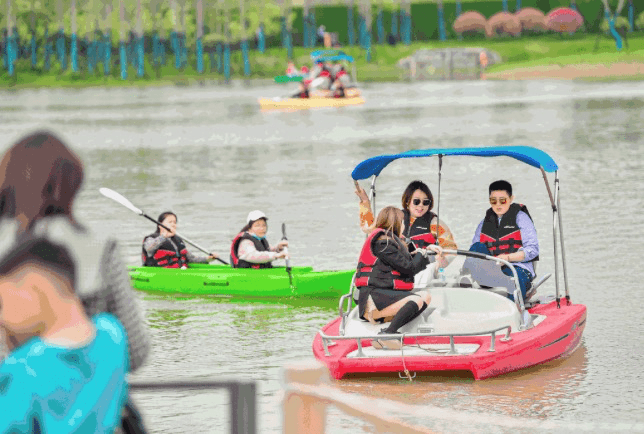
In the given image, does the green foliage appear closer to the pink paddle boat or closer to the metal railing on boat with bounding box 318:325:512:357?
the pink paddle boat

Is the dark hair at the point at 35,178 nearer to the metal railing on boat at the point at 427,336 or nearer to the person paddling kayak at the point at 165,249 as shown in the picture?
the metal railing on boat at the point at 427,336

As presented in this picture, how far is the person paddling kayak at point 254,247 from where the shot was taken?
12.5 metres

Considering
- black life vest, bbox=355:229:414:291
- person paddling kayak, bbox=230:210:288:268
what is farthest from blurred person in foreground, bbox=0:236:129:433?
person paddling kayak, bbox=230:210:288:268

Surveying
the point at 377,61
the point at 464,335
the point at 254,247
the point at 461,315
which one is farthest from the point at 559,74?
the point at 464,335

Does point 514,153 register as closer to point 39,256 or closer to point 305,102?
point 39,256

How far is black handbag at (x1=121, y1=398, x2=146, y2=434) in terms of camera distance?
3.01 meters

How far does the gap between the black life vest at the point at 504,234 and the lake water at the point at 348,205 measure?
97cm

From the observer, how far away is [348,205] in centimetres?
1984

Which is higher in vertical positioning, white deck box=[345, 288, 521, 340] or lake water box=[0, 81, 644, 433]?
white deck box=[345, 288, 521, 340]

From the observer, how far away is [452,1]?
9831cm

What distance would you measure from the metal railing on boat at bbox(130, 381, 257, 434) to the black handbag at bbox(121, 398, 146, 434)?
11.7 inches

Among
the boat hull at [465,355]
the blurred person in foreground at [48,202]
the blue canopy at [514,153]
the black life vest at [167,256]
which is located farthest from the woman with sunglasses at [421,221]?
the blurred person in foreground at [48,202]

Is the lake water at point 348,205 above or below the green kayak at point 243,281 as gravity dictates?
below

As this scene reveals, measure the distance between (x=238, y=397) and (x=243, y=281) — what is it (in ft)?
30.6
